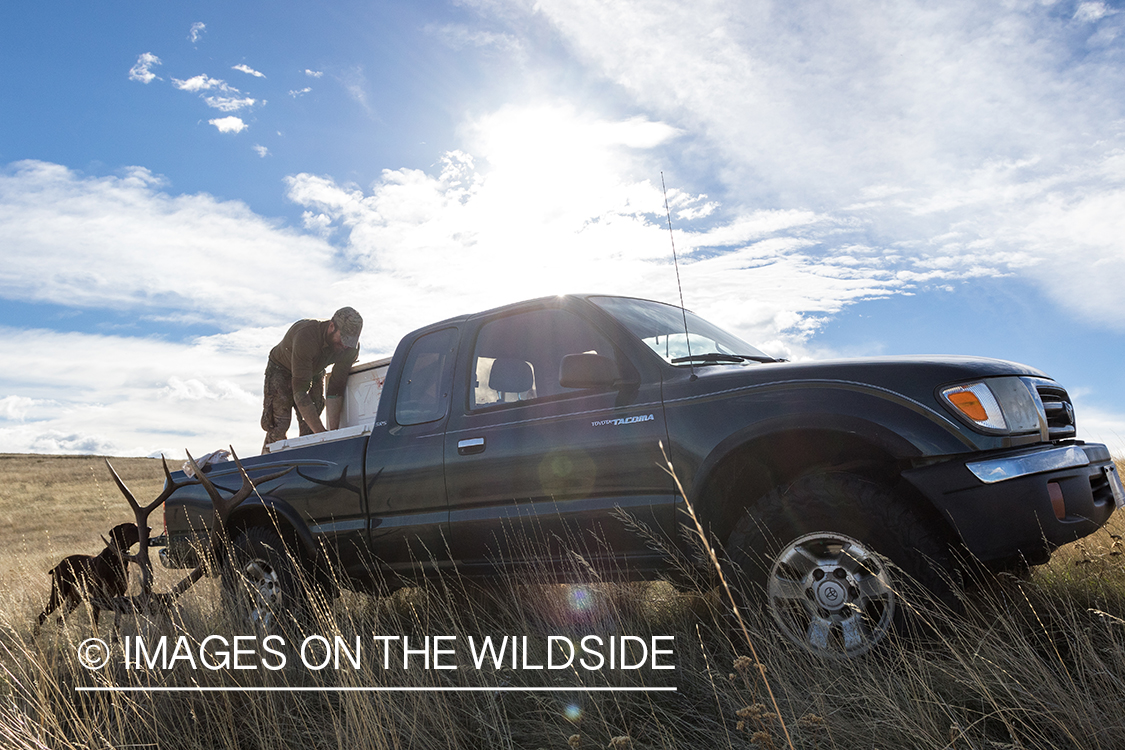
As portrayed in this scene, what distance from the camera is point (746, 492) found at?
3.46 m

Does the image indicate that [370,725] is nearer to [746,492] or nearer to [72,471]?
[746,492]

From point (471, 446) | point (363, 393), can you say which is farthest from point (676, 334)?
point (363, 393)

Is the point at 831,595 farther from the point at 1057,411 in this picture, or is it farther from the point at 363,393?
the point at 363,393

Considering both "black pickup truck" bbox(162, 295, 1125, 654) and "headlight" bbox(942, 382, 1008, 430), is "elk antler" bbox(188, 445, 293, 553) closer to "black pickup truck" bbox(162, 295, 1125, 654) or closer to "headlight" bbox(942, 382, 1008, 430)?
"black pickup truck" bbox(162, 295, 1125, 654)

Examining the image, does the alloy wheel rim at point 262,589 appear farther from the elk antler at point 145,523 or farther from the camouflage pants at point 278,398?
the camouflage pants at point 278,398

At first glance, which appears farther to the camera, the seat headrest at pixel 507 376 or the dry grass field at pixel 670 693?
the seat headrest at pixel 507 376

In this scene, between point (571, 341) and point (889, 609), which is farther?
point (571, 341)

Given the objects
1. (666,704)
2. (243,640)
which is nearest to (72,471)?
(243,640)

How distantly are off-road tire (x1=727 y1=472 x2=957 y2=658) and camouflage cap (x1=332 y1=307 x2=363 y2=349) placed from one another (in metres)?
4.79

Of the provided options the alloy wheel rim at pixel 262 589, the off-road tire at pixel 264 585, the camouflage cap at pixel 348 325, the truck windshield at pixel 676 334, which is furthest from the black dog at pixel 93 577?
the truck windshield at pixel 676 334

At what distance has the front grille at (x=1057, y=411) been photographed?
131 inches

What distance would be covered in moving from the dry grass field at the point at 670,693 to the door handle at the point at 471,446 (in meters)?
0.77

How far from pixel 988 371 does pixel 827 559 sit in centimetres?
102

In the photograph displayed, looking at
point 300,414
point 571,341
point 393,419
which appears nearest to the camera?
point 571,341
